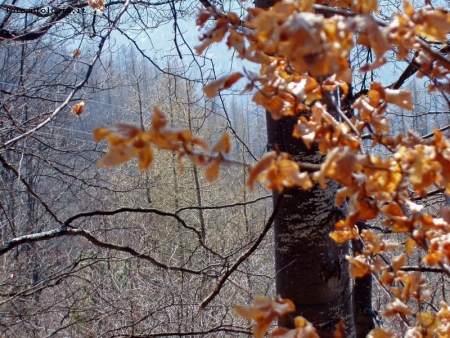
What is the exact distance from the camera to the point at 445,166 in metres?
0.40

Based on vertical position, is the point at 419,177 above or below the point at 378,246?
above

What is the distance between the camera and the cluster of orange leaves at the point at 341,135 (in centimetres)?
34

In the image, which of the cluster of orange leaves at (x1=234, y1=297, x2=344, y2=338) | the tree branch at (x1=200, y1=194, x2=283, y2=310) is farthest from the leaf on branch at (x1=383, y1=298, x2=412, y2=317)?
the tree branch at (x1=200, y1=194, x2=283, y2=310)

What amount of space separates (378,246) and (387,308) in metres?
0.08

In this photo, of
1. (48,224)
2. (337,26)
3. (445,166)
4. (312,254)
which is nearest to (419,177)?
(445,166)

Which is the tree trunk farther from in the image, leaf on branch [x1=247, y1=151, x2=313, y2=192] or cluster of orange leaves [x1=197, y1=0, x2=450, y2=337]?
leaf on branch [x1=247, y1=151, x2=313, y2=192]

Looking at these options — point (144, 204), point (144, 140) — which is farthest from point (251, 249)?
point (144, 204)

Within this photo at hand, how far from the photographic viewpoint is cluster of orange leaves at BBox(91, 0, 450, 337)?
34 cm

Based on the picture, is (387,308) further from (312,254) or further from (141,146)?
(312,254)

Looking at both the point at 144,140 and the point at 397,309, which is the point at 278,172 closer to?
the point at 144,140

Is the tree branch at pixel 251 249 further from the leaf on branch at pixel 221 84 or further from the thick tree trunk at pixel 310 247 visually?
the leaf on branch at pixel 221 84

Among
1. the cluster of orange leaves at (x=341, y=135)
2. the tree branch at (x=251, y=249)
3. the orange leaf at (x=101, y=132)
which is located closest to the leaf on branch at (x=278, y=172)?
the cluster of orange leaves at (x=341, y=135)

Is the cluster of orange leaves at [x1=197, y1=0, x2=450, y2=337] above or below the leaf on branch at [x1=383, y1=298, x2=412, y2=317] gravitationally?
above

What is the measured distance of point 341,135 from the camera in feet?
1.56
